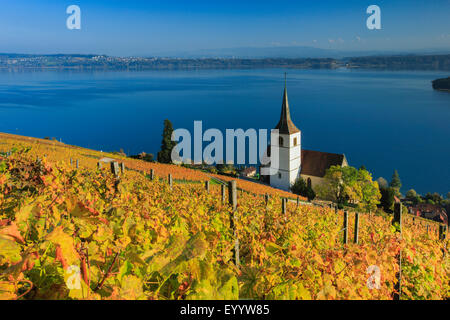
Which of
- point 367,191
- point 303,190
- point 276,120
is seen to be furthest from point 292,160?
point 276,120

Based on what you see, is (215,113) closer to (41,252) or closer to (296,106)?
(296,106)

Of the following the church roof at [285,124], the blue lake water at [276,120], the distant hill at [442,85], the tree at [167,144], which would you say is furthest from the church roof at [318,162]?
the distant hill at [442,85]

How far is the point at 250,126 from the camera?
94.3m

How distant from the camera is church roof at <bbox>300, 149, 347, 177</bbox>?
138ft

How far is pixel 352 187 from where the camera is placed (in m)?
34.4

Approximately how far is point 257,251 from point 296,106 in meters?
134

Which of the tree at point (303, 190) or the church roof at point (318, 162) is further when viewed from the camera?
the church roof at point (318, 162)

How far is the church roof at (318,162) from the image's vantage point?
1655 inches

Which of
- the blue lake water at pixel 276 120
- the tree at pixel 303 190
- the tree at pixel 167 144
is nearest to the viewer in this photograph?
the tree at pixel 303 190

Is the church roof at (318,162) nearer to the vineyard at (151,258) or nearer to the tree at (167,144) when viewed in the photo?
the tree at (167,144)

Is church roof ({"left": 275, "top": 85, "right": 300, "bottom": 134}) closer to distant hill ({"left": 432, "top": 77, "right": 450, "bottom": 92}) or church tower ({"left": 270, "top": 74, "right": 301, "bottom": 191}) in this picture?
church tower ({"left": 270, "top": 74, "right": 301, "bottom": 191})

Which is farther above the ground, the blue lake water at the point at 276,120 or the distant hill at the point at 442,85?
the distant hill at the point at 442,85

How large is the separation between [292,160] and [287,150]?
1.69 meters
